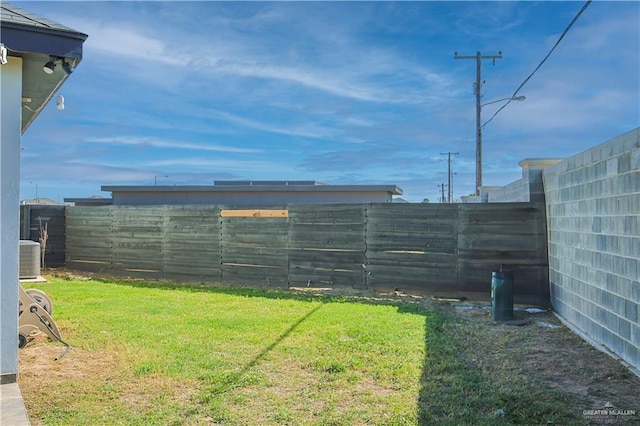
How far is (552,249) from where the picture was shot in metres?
7.04

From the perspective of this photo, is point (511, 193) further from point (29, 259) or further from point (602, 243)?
point (29, 259)

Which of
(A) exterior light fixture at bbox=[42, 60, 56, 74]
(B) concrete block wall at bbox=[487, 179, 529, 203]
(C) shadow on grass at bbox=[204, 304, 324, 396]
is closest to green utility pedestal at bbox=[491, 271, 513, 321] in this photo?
(B) concrete block wall at bbox=[487, 179, 529, 203]

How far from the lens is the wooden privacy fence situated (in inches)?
301

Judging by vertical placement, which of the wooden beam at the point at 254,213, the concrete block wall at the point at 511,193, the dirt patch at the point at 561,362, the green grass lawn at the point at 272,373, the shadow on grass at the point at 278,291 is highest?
the concrete block wall at the point at 511,193

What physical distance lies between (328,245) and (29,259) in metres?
6.35

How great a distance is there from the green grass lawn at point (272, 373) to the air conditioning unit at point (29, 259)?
3.33m

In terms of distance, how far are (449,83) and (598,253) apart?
1303cm

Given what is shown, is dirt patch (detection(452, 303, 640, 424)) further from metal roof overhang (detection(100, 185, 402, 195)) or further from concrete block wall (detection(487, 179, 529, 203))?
metal roof overhang (detection(100, 185, 402, 195))

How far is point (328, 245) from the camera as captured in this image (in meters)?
9.09

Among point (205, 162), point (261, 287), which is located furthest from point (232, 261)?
point (205, 162)

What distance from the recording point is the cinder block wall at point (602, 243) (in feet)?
13.6

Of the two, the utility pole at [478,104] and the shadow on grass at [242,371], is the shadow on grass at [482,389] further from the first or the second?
the utility pole at [478,104]

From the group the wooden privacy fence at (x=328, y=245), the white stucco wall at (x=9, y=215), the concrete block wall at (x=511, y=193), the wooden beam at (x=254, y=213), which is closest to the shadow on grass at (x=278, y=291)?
the wooden privacy fence at (x=328, y=245)

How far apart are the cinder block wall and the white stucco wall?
17.4 ft
